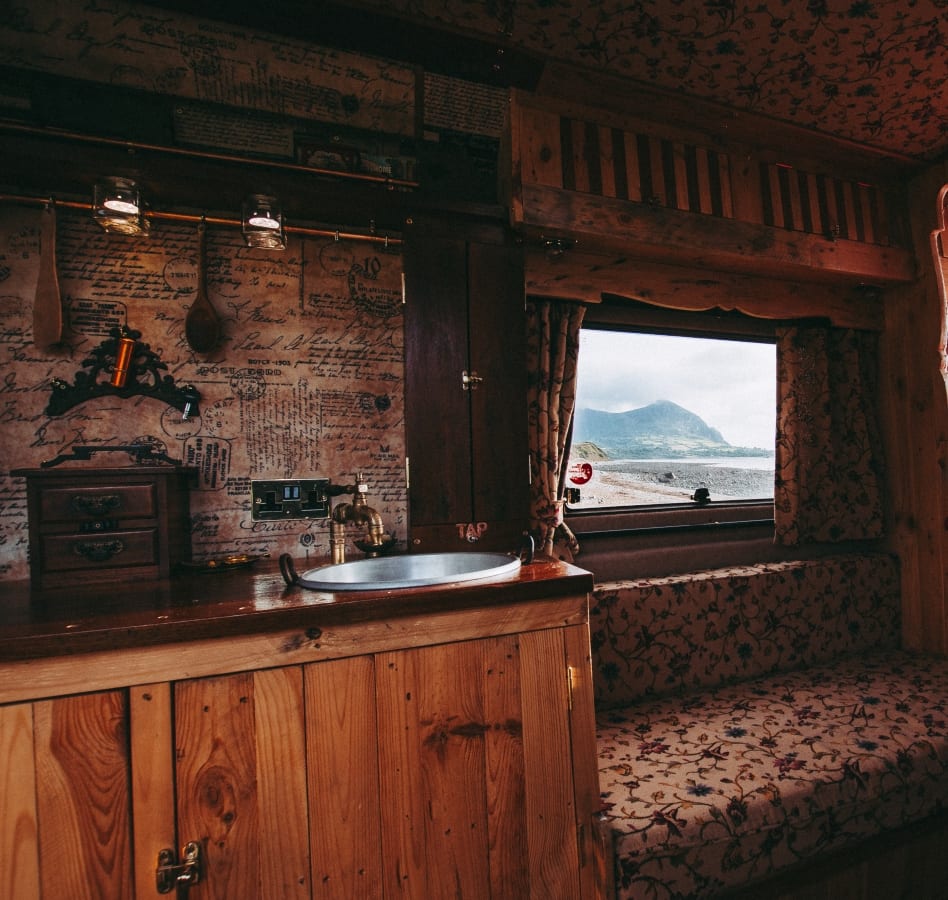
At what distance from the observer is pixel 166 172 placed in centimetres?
164

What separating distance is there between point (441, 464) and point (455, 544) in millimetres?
321

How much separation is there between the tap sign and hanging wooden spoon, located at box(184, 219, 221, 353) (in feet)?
5.70

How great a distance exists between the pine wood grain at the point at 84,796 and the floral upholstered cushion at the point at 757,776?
48.7 inches

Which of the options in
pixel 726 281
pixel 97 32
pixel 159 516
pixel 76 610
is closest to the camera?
pixel 76 610

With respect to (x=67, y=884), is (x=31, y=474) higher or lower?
higher

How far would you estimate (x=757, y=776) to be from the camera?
164 centimetres

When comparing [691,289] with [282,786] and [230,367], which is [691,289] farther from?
[282,786]

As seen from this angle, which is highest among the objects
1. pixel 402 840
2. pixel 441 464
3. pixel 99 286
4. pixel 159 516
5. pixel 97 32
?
pixel 97 32

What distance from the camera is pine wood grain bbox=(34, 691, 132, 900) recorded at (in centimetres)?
102

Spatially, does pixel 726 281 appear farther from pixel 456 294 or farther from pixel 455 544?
pixel 455 544

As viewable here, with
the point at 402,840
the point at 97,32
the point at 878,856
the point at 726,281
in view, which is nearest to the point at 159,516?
the point at 402,840

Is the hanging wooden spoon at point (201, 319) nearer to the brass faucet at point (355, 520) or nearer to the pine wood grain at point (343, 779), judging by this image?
the brass faucet at point (355, 520)

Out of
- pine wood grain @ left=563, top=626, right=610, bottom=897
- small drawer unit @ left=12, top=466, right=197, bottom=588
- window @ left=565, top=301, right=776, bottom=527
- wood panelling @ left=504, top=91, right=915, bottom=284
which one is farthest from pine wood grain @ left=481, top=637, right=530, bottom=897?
wood panelling @ left=504, top=91, right=915, bottom=284

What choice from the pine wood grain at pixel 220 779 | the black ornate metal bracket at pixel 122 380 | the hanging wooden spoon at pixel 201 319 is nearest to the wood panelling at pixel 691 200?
the hanging wooden spoon at pixel 201 319
